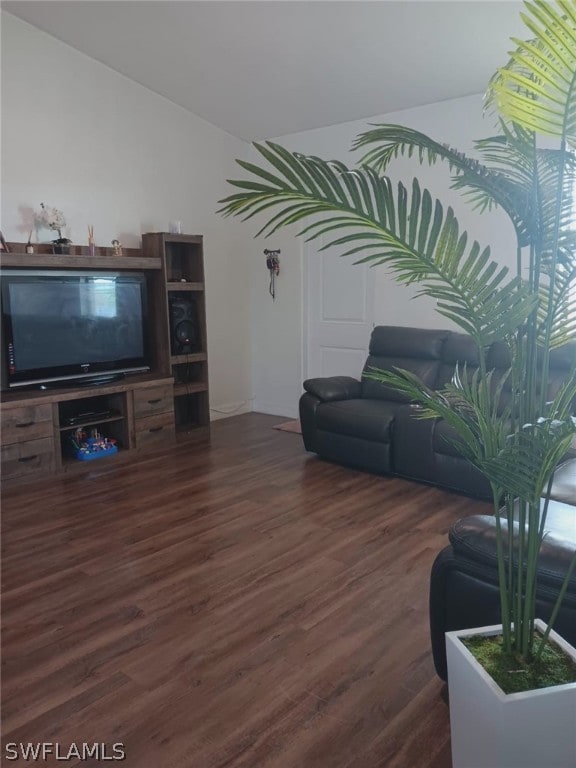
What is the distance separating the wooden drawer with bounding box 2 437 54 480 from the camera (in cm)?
371

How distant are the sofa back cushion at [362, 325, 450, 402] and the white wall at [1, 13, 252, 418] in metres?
1.72

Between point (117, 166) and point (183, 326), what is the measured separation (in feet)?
4.41

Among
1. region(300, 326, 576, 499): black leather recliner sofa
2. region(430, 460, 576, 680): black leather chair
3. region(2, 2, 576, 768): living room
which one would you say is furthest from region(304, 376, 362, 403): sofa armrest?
region(430, 460, 576, 680): black leather chair

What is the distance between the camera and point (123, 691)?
1819mm

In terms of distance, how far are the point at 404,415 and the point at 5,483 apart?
8.38ft

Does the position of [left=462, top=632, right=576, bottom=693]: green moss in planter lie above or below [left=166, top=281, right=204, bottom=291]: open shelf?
below

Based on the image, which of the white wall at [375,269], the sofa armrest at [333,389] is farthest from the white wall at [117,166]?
the sofa armrest at [333,389]

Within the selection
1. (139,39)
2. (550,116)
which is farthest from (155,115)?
(550,116)

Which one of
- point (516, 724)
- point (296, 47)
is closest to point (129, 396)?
point (296, 47)

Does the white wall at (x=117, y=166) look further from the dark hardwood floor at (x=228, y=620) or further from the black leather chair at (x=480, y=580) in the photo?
the black leather chair at (x=480, y=580)

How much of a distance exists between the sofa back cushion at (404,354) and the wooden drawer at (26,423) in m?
2.24

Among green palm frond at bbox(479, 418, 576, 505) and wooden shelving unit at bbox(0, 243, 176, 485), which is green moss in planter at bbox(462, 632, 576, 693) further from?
wooden shelving unit at bbox(0, 243, 176, 485)

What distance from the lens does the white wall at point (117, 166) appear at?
400cm

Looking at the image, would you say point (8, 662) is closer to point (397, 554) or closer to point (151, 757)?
point (151, 757)
